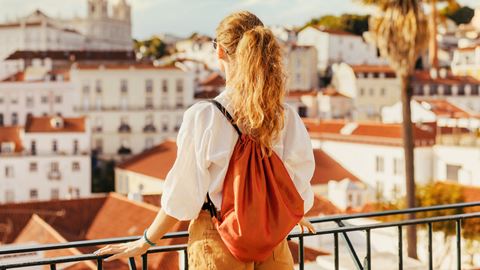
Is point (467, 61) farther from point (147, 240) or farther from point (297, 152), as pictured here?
point (147, 240)

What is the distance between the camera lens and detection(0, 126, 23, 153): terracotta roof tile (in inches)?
2233

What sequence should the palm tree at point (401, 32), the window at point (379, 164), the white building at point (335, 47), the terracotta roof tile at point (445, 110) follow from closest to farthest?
the palm tree at point (401, 32) < the window at point (379, 164) < the terracotta roof tile at point (445, 110) < the white building at point (335, 47)

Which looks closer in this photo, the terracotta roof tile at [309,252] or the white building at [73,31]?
the terracotta roof tile at [309,252]

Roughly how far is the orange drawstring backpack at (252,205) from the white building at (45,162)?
54.1 meters

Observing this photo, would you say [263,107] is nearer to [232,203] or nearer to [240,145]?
[240,145]

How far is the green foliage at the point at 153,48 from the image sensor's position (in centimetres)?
11219

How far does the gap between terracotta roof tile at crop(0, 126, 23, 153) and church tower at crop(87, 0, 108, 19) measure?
5362 centimetres

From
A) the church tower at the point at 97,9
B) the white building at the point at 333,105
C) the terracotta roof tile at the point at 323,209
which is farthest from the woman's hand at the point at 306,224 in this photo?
the church tower at the point at 97,9

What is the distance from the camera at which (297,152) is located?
3107mm

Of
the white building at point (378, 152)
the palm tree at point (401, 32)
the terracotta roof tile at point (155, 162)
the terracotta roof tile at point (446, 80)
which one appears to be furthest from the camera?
the terracotta roof tile at point (446, 80)

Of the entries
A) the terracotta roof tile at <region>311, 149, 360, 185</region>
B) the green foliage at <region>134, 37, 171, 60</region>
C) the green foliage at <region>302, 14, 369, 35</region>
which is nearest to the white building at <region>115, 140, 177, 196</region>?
the terracotta roof tile at <region>311, 149, 360, 185</region>

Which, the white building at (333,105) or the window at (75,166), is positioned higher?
the white building at (333,105)

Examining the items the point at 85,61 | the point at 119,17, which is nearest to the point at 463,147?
the point at 85,61

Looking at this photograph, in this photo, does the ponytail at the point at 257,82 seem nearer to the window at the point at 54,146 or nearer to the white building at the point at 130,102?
the window at the point at 54,146
